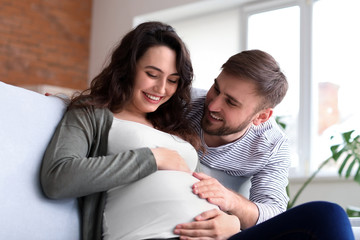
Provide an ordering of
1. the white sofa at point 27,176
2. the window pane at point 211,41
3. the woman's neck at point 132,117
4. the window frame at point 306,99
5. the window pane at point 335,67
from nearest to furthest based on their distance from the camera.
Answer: the white sofa at point 27,176 < the woman's neck at point 132,117 < the window pane at point 335,67 < the window frame at point 306,99 < the window pane at point 211,41

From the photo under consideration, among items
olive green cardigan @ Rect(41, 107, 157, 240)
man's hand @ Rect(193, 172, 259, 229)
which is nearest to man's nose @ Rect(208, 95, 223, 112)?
man's hand @ Rect(193, 172, 259, 229)

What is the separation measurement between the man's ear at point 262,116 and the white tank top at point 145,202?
562 mm

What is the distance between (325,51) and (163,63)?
350cm

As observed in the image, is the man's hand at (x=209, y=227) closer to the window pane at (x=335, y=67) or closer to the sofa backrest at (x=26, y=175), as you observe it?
the sofa backrest at (x=26, y=175)

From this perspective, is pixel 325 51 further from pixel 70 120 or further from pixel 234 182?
pixel 70 120

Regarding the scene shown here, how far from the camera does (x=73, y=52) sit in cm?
671

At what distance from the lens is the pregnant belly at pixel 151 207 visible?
4.92ft

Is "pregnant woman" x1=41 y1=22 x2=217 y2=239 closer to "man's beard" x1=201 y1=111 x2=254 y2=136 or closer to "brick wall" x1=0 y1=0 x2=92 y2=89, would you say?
"man's beard" x1=201 y1=111 x2=254 y2=136

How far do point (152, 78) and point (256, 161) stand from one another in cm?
55

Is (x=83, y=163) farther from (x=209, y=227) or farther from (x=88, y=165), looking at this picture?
(x=209, y=227)

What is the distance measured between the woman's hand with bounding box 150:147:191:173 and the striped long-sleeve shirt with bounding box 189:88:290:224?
357 millimetres

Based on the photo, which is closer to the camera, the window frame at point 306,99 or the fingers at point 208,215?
the fingers at point 208,215

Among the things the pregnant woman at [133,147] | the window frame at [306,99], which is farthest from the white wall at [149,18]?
the pregnant woman at [133,147]

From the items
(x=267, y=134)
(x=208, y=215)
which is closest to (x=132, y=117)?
(x=208, y=215)
